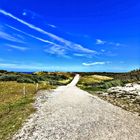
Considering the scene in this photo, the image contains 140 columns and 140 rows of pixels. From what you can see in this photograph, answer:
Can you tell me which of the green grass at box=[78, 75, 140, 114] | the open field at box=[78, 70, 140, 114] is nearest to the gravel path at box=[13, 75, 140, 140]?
the green grass at box=[78, 75, 140, 114]

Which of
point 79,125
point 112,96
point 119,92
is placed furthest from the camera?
point 119,92

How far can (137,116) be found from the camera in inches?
1196

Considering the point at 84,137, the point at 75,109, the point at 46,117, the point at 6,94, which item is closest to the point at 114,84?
the point at 6,94

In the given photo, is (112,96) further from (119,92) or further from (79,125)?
(79,125)

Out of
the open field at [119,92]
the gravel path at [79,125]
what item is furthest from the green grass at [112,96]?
the gravel path at [79,125]

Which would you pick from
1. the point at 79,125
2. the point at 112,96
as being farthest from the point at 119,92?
the point at 79,125

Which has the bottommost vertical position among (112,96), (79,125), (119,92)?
(79,125)

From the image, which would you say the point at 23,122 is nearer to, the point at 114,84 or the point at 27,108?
the point at 27,108

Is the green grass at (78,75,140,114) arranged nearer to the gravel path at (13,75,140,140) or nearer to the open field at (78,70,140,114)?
the open field at (78,70,140,114)

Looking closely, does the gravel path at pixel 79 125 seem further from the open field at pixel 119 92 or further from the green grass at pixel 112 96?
the open field at pixel 119 92

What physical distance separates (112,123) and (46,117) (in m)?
5.81

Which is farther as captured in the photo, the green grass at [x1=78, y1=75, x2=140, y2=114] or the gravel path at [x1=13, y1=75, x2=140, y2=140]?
the green grass at [x1=78, y1=75, x2=140, y2=114]

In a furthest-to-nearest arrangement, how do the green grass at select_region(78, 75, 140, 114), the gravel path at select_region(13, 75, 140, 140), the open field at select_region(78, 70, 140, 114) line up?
the open field at select_region(78, 70, 140, 114) < the green grass at select_region(78, 75, 140, 114) < the gravel path at select_region(13, 75, 140, 140)

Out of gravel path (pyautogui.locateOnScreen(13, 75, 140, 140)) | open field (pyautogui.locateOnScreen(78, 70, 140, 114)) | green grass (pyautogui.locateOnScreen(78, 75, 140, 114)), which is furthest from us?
open field (pyautogui.locateOnScreen(78, 70, 140, 114))
